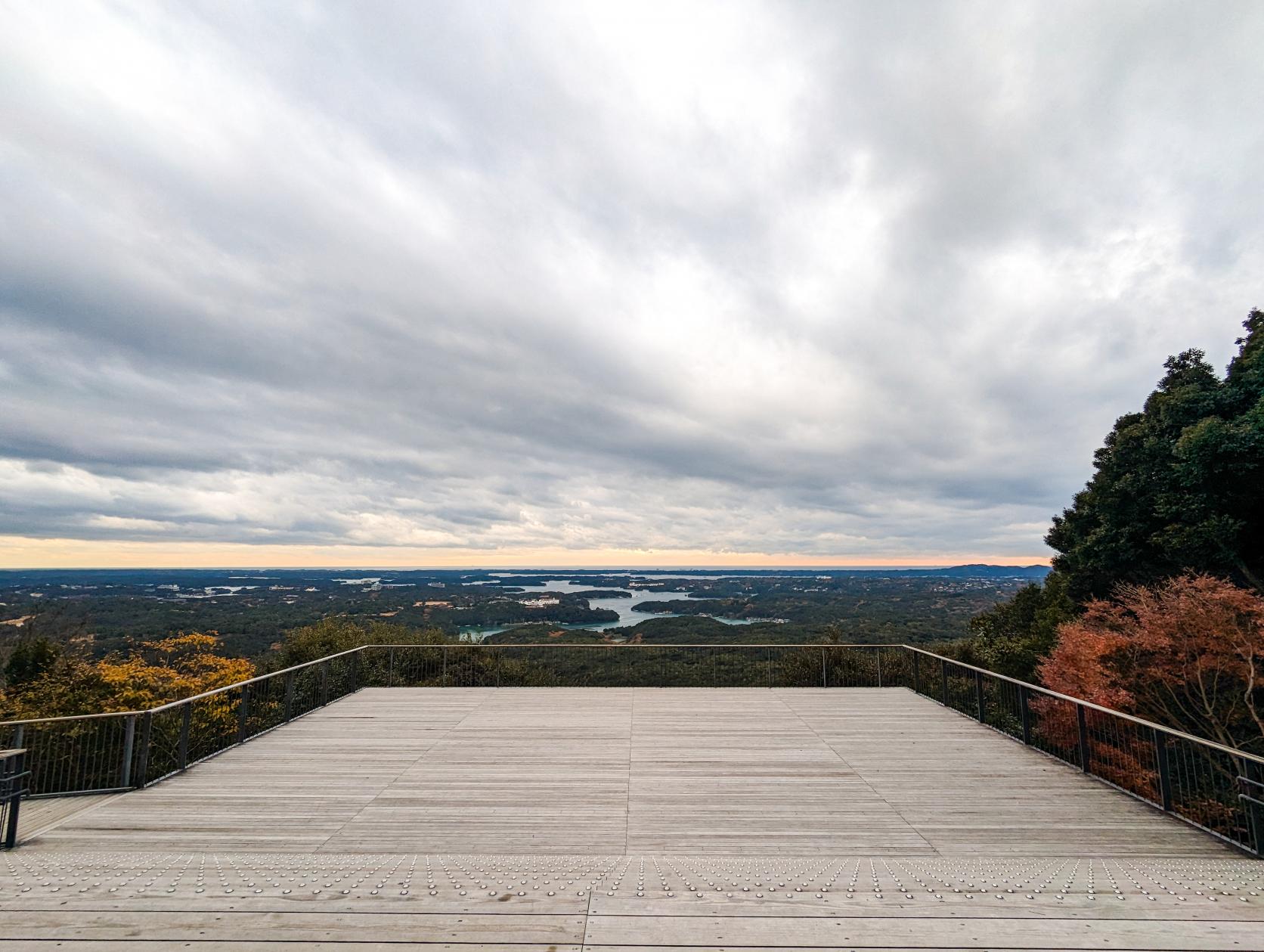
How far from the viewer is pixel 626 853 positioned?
4250 mm

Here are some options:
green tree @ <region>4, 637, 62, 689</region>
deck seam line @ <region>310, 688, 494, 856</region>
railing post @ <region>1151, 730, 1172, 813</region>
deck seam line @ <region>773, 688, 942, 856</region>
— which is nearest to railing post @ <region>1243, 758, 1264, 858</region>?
railing post @ <region>1151, 730, 1172, 813</region>

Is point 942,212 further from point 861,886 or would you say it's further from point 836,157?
point 861,886

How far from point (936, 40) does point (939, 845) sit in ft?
31.4

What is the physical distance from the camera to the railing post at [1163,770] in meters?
4.99

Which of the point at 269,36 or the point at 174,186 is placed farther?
the point at 174,186

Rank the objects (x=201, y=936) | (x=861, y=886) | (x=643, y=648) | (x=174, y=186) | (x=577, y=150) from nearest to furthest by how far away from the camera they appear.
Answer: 1. (x=201, y=936)
2. (x=861, y=886)
3. (x=174, y=186)
4. (x=577, y=150)
5. (x=643, y=648)

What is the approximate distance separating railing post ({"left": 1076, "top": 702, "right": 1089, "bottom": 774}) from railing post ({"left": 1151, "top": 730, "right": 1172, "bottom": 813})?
0.95 m

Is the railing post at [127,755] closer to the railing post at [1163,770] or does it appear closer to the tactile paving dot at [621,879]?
the tactile paving dot at [621,879]

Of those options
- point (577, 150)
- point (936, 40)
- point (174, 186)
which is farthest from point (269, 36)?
point (936, 40)

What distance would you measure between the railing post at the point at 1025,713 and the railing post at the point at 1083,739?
879 millimetres

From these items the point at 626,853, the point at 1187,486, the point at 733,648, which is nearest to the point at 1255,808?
the point at 626,853

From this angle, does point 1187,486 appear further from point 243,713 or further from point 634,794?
point 243,713

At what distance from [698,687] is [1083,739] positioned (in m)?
6.21

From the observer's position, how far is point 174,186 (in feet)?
→ 30.0
